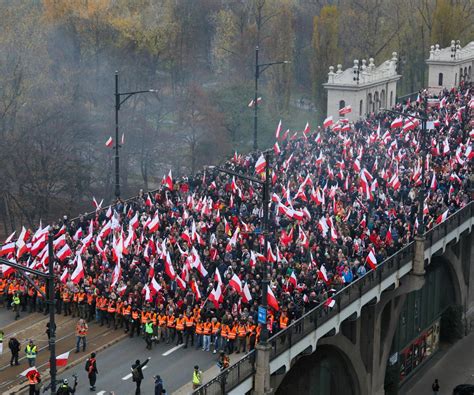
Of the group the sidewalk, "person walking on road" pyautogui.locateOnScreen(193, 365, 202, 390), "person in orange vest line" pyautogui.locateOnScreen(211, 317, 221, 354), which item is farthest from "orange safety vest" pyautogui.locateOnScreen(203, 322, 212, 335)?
the sidewalk

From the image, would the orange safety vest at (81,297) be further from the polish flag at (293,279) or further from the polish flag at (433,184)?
the polish flag at (433,184)

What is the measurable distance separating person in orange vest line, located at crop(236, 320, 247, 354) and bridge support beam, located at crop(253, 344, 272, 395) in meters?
1.84

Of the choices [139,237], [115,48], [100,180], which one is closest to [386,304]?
[139,237]

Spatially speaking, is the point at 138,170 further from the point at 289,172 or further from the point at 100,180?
the point at 289,172

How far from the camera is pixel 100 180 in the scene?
253ft

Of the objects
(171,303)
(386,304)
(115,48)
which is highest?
(115,48)

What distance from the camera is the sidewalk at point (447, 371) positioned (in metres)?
53.8

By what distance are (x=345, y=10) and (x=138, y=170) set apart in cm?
3786

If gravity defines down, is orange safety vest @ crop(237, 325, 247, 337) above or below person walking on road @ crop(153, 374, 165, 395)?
above

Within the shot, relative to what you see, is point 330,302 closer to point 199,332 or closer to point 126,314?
point 199,332

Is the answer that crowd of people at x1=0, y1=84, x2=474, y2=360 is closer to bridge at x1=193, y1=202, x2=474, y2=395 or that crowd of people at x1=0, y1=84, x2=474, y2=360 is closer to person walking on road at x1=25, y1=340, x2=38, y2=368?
bridge at x1=193, y1=202, x2=474, y2=395

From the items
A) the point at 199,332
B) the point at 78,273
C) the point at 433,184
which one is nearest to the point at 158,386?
the point at 199,332

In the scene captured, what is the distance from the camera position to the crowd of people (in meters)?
36.2

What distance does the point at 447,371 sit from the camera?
5597 cm
